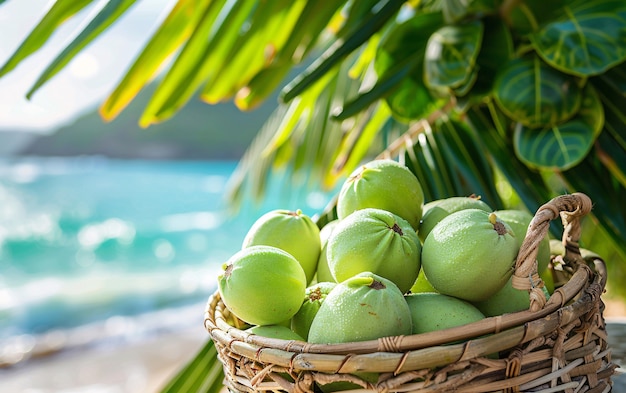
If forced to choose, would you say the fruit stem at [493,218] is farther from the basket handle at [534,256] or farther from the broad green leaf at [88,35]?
the broad green leaf at [88,35]

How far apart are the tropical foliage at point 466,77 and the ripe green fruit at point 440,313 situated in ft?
1.18

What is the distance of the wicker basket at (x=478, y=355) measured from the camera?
487 millimetres

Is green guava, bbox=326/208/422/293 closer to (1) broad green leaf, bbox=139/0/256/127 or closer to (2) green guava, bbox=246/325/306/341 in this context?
(2) green guava, bbox=246/325/306/341

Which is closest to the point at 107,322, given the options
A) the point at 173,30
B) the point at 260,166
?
the point at 260,166

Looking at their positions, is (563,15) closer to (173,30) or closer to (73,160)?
(173,30)

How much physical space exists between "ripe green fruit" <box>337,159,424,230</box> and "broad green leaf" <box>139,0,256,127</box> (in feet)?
1.32

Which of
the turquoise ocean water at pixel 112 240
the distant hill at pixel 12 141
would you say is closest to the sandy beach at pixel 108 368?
the turquoise ocean water at pixel 112 240

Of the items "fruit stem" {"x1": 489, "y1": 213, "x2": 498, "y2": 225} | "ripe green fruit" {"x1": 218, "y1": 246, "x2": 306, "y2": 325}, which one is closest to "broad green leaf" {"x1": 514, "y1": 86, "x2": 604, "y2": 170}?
"fruit stem" {"x1": 489, "y1": 213, "x2": 498, "y2": 225}

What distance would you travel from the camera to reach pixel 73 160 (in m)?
21.3

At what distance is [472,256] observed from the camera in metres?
0.55

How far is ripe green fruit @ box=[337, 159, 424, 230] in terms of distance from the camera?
0.68 metres

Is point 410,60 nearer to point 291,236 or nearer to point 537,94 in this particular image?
point 537,94

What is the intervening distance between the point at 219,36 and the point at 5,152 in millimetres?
21830

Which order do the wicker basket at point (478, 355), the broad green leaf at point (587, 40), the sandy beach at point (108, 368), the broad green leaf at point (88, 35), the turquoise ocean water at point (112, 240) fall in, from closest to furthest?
the wicker basket at point (478, 355), the broad green leaf at point (88, 35), the broad green leaf at point (587, 40), the sandy beach at point (108, 368), the turquoise ocean water at point (112, 240)
